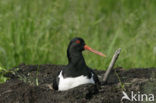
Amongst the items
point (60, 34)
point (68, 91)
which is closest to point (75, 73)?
point (68, 91)

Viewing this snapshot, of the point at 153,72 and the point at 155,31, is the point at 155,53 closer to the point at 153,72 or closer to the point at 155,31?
the point at 155,31

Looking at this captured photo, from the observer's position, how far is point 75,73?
4.64 meters

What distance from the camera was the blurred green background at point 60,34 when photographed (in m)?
6.71

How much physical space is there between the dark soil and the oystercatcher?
127 millimetres

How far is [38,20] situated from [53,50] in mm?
634

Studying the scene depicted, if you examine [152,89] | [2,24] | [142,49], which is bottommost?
[152,89]

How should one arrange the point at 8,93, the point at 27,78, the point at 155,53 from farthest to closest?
1. the point at 155,53
2. the point at 27,78
3. the point at 8,93

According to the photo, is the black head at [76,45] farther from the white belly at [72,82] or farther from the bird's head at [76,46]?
the white belly at [72,82]

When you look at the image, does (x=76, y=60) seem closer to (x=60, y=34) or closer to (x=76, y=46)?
(x=76, y=46)

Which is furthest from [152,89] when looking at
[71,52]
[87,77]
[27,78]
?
[27,78]

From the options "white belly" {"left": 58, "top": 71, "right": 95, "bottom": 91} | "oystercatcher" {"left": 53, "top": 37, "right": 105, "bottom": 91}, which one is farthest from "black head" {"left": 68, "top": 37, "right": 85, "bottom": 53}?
"white belly" {"left": 58, "top": 71, "right": 95, "bottom": 91}

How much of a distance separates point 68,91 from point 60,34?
2.90 meters

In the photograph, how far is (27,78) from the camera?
17.3 feet

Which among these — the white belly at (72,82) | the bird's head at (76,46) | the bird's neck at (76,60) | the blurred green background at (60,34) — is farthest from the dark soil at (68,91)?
the blurred green background at (60,34)
